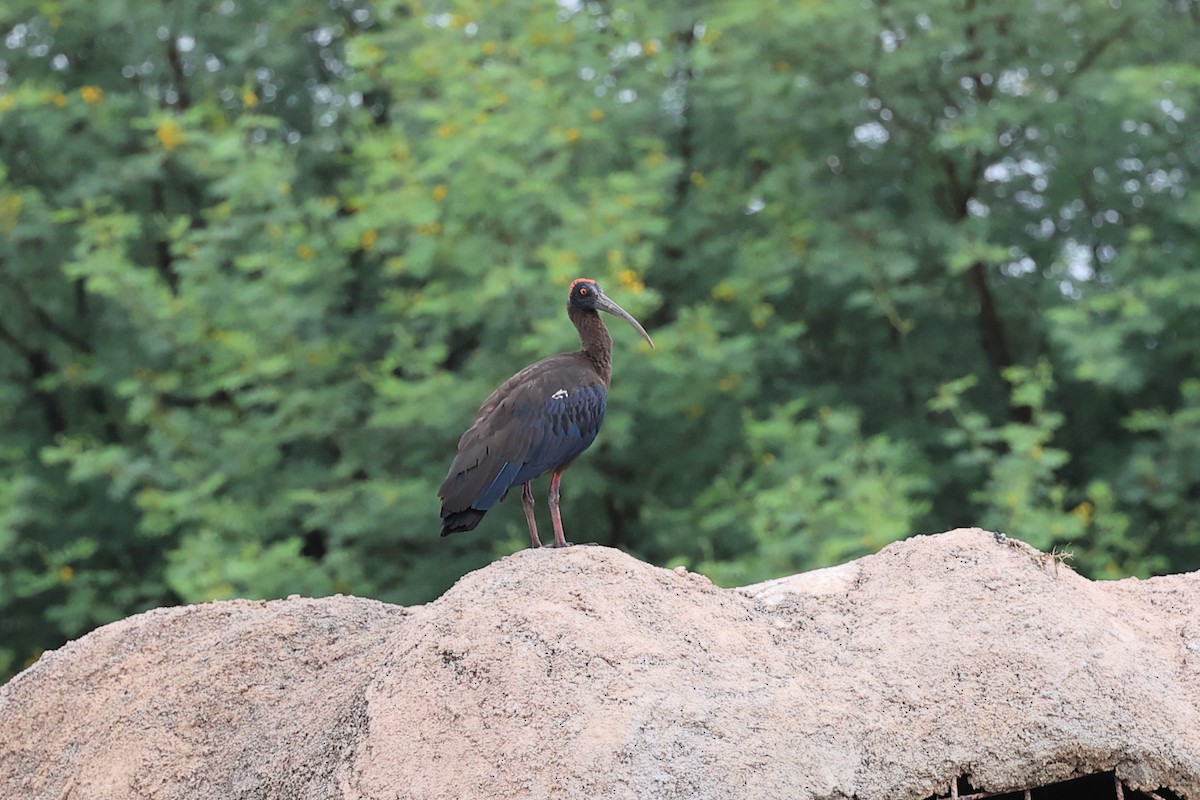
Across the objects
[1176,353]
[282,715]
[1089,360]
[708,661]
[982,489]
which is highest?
[708,661]

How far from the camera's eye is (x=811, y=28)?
1426 centimetres

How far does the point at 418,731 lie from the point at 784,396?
10.3 meters

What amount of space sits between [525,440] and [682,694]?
191cm

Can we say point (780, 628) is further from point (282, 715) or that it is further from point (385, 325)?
point (385, 325)

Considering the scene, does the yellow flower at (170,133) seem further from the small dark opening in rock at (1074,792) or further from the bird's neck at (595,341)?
the small dark opening in rock at (1074,792)

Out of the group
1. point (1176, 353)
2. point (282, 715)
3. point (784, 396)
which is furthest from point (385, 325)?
point (282, 715)

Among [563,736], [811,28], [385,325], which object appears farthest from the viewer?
[385,325]

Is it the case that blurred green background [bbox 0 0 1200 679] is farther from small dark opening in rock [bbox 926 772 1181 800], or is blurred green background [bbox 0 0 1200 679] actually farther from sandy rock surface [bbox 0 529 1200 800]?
small dark opening in rock [bbox 926 772 1181 800]

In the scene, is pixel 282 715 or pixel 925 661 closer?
pixel 925 661

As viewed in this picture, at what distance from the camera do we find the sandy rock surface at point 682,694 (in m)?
4.83

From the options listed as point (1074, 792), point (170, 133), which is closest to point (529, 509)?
point (1074, 792)

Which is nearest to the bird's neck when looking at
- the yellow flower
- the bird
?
the bird

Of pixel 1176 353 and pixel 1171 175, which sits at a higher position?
pixel 1171 175

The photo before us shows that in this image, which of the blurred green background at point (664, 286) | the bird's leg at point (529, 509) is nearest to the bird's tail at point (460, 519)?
the bird's leg at point (529, 509)
